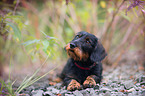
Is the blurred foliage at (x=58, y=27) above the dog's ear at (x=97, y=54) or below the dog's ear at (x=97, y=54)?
above

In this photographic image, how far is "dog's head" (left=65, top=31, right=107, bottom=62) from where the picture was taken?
2549 mm

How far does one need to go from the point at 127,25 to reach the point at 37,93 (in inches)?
158

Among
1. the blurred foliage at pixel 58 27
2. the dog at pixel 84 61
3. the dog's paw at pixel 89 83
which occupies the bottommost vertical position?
the dog's paw at pixel 89 83

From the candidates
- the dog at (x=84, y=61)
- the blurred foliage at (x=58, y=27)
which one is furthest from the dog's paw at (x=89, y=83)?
the blurred foliage at (x=58, y=27)

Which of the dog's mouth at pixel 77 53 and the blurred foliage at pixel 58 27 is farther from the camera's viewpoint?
the blurred foliage at pixel 58 27

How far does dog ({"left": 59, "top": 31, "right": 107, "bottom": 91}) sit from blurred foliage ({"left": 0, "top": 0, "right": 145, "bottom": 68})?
41 cm

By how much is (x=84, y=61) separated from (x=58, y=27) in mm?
2405

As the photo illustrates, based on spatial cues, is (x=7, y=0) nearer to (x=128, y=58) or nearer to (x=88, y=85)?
(x=88, y=85)

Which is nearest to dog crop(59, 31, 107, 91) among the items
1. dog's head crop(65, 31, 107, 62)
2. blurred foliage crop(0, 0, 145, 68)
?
dog's head crop(65, 31, 107, 62)

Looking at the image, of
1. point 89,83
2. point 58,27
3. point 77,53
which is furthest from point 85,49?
point 58,27

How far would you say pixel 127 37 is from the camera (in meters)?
4.68

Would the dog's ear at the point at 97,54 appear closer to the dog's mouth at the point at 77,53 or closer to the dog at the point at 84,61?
the dog at the point at 84,61

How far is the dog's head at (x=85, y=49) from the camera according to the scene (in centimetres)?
255

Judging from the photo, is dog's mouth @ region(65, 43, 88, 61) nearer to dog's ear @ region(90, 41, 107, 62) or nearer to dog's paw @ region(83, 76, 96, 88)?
dog's ear @ region(90, 41, 107, 62)
